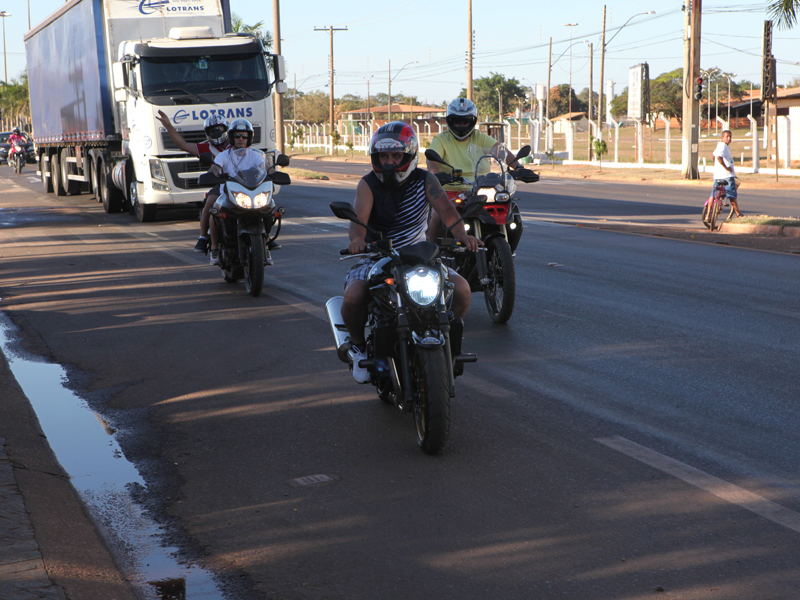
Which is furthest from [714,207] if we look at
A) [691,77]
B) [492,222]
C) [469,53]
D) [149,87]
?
[469,53]

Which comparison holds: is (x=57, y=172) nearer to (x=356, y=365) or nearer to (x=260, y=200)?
(x=260, y=200)

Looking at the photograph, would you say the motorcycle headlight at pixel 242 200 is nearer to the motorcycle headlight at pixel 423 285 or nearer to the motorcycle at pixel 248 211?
the motorcycle at pixel 248 211

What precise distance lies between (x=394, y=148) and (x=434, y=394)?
1.54 metres

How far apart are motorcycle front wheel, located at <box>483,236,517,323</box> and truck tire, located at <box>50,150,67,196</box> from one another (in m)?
21.2

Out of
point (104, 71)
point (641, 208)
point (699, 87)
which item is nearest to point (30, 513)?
point (104, 71)

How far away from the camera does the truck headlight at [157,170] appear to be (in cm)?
1764

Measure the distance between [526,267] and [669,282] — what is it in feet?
6.57

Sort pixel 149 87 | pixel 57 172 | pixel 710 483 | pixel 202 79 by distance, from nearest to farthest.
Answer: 1. pixel 710 483
2. pixel 149 87
3. pixel 202 79
4. pixel 57 172

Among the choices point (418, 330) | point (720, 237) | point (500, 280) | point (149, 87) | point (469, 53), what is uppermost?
point (469, 53)

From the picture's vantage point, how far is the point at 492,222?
8.41 meters

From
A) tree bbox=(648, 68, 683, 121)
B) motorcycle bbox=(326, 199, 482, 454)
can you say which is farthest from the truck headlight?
tree bbox=(648, 68, 683, 121)

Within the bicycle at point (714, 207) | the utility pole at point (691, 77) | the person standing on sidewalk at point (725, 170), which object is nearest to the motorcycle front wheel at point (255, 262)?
the bicycle at point (714, 207)

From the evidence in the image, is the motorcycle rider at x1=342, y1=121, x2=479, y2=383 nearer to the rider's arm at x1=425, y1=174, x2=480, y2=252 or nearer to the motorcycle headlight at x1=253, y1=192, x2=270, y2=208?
the rider's arm at x1=425, y1=174, x2=480, y2=252

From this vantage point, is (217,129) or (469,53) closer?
(217,129)
